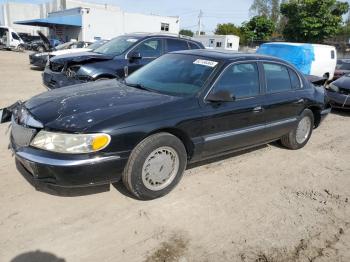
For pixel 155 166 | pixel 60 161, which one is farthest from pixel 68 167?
pixel 155 166

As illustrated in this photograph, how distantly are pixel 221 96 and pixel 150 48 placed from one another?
4806 mm

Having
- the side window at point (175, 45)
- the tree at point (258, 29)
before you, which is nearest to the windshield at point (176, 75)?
the side window at point (175, 45)

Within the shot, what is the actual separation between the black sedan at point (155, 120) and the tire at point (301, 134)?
32 centimetres

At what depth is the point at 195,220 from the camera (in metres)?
3.63

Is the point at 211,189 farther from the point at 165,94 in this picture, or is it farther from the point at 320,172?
the point at 320,172

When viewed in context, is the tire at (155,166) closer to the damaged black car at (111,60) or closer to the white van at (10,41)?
the damaged black car at (111,60)

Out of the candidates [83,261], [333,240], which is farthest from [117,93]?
[333,240]

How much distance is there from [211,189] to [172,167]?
631 mm

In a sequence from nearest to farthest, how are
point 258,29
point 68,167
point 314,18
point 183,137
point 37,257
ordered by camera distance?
point 37,257, point 68,167, point 183,137, point 314,18, point 258,29

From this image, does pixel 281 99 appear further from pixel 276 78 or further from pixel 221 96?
pixel 221 96

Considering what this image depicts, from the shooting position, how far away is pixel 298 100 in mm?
5664

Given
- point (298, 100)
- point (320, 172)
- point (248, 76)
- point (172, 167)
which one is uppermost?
point (248, 76)

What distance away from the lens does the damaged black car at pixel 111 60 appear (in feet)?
24.7

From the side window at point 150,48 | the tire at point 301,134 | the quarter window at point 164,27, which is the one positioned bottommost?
the tire at point 301,134
